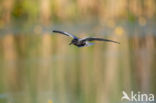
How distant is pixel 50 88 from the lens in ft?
34.7

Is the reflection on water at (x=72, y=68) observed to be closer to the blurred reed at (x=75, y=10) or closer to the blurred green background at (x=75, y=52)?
the blurred green background at (x=75, y=52)

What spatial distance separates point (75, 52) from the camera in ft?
46.1

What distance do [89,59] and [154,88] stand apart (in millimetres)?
3277

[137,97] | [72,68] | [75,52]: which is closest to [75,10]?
[75,52]

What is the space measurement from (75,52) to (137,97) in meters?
4.85

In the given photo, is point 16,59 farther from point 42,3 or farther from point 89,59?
point 42,3

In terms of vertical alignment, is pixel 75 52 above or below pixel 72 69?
above

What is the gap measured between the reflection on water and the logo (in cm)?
13

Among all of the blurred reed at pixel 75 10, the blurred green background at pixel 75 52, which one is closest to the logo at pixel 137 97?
the blurred green background at pixel 75 52

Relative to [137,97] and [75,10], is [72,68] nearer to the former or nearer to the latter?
[137,97]

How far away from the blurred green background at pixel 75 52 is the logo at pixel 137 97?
11cm

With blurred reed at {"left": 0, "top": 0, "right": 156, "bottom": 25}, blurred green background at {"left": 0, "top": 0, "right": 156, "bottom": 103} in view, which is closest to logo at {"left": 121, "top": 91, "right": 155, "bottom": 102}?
blurred green background at {"left": 0, "top": 0, "right": 156, "bottom": 103}

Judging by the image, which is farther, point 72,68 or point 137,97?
point 72,68

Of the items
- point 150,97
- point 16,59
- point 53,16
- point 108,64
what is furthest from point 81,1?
point 150,97
